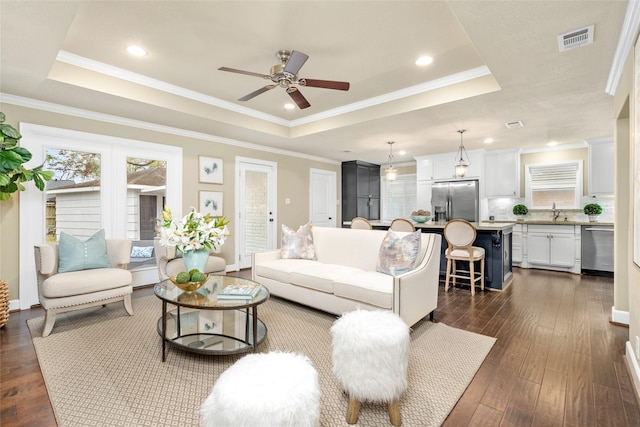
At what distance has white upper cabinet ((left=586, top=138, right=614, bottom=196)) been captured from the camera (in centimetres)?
514

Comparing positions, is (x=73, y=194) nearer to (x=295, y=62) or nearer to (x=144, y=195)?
(x=144, y=195)

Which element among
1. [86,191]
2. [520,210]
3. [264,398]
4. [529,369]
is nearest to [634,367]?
[529,369]

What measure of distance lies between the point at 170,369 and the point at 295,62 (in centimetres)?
255

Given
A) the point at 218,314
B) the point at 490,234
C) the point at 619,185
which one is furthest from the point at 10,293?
the point at 619,185

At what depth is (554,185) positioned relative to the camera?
6090 mm

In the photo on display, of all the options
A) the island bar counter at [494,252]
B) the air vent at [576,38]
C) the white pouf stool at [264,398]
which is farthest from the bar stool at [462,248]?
the white pouf stool at [264,398]

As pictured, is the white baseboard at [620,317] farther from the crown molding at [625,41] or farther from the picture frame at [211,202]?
the picture frame at [211,202]

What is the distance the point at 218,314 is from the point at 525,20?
3.59 m

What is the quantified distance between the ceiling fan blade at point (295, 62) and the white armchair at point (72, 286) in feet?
8.67

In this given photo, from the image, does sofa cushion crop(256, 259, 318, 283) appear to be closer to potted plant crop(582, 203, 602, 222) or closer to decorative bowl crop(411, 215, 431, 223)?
decorative bowl crop(411, 215, 431, 223)

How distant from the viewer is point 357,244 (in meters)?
3.62

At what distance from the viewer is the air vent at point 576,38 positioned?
217 cm

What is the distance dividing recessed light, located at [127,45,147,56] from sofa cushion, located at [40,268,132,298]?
220 centimetres

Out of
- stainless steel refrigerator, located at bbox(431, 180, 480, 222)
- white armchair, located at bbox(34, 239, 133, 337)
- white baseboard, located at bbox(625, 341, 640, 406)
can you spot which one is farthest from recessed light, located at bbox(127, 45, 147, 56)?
stainless steel refrigerator, located at bbox(431, 180, 480, 222)
